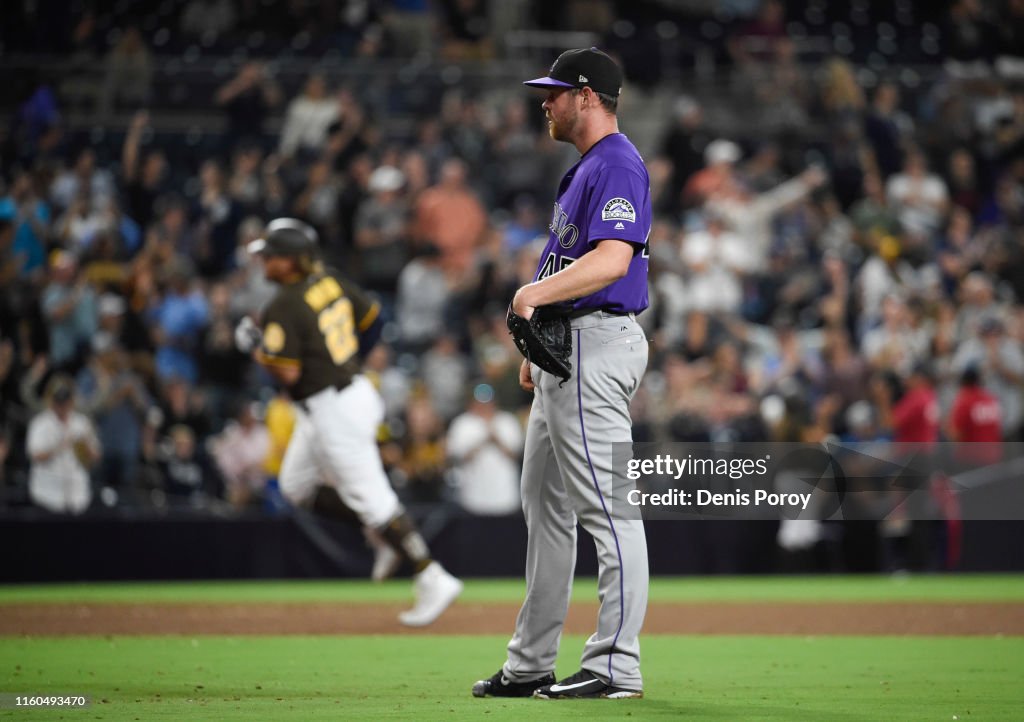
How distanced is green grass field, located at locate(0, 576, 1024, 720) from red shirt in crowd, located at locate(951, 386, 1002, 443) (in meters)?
6.87

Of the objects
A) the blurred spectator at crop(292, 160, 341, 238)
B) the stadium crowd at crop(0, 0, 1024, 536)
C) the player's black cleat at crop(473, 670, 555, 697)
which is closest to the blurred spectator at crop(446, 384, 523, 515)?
the stadium crowd at crop(0, 0, 1024, 536)

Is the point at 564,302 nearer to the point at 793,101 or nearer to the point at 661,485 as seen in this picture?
the point at 661,485

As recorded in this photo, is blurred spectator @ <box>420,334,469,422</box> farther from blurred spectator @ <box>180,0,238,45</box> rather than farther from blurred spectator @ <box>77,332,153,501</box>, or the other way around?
blurred spectator @ <box>180,0,238,45</box>

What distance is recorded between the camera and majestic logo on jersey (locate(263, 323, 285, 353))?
9.32 meters

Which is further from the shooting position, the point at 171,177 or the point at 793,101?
the point at 793,101

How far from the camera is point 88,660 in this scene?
7.39 meters

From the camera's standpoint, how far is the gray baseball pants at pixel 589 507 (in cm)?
569

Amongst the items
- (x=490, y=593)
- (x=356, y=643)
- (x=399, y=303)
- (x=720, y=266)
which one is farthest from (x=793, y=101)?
(x=356, y=643)

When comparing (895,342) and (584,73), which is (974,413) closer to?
(895,342)

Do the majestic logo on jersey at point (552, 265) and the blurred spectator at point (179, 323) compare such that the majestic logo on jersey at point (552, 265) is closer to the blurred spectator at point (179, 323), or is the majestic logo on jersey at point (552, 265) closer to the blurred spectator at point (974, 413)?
the blurred spectator at point (179, 323)

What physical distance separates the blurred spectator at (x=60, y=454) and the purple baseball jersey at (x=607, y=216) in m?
9.14

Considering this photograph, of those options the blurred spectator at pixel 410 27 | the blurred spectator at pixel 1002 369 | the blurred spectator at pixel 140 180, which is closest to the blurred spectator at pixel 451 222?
the blurred spectator at pixel 410 27

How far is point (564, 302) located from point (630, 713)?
158 centimetres

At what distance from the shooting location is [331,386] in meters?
9.60
